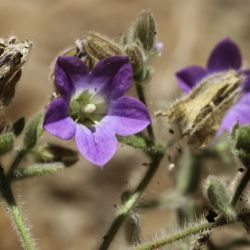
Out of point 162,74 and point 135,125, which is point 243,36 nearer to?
point 162,74

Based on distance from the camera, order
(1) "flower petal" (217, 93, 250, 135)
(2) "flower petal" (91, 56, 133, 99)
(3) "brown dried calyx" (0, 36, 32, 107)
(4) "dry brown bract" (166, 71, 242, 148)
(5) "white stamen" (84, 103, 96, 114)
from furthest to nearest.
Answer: (1) "flower petal" (217, 93, 250, 135) → (4) "dry brown bract" (166, 71, 242, 148) → (5) "white stamen" (84, 103, 96, 114) → (2) "flower petal" (91, 56, 133, 99) → (3) "brown dried calyx" (0, 36, 32, 107)

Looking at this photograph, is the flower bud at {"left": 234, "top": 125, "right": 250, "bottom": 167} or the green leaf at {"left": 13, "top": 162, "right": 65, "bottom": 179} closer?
the flower bud at {"left": 234, "top": 125, "right": 250, "bottom": 167}

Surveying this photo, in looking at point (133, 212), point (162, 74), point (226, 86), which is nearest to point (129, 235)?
point (133, 212)

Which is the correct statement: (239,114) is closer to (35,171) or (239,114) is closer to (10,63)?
(35,171)

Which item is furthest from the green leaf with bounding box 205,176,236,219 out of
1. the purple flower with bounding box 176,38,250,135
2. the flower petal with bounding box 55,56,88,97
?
the flower petal with bounding box 55,56,88,97

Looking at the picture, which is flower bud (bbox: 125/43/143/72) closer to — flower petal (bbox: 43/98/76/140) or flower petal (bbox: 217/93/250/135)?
flower petal (bbox: 43/98/76/140)

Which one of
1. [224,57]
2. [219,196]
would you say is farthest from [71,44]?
[219,196]
